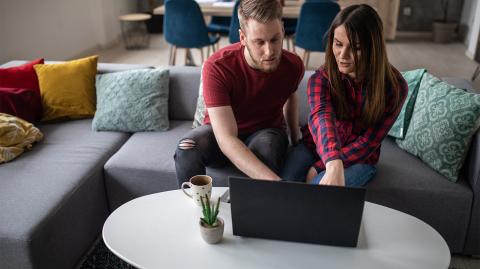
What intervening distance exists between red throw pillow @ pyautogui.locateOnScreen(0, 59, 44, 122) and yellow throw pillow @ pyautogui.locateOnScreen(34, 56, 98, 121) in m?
0.03

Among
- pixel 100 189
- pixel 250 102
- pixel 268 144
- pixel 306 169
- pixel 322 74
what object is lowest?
pixel 100 189

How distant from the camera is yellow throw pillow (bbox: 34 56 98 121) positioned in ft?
8.26

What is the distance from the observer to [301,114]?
2412 mm

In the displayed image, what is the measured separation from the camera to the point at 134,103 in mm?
2410

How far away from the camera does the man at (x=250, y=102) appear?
5.48 feet

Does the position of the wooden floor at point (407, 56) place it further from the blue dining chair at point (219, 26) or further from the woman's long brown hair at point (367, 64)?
the woman's long brown hair at point (367, 64)

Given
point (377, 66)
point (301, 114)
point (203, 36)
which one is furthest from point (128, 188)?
point (203, 36)

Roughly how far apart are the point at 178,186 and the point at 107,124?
0.70 metres

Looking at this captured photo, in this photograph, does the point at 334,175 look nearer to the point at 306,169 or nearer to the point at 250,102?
the point at 306,169

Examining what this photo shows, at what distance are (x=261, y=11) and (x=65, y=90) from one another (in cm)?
136

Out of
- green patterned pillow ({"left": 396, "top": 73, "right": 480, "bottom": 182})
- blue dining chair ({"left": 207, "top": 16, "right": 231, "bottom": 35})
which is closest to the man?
green patterned pillow ({"left": 396, "top": 73, "right": 480, "bottom": 182})

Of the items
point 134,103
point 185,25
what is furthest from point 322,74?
point 185,25

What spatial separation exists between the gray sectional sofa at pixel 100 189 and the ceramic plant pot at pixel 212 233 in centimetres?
71

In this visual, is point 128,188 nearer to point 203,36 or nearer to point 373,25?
point 373,25
